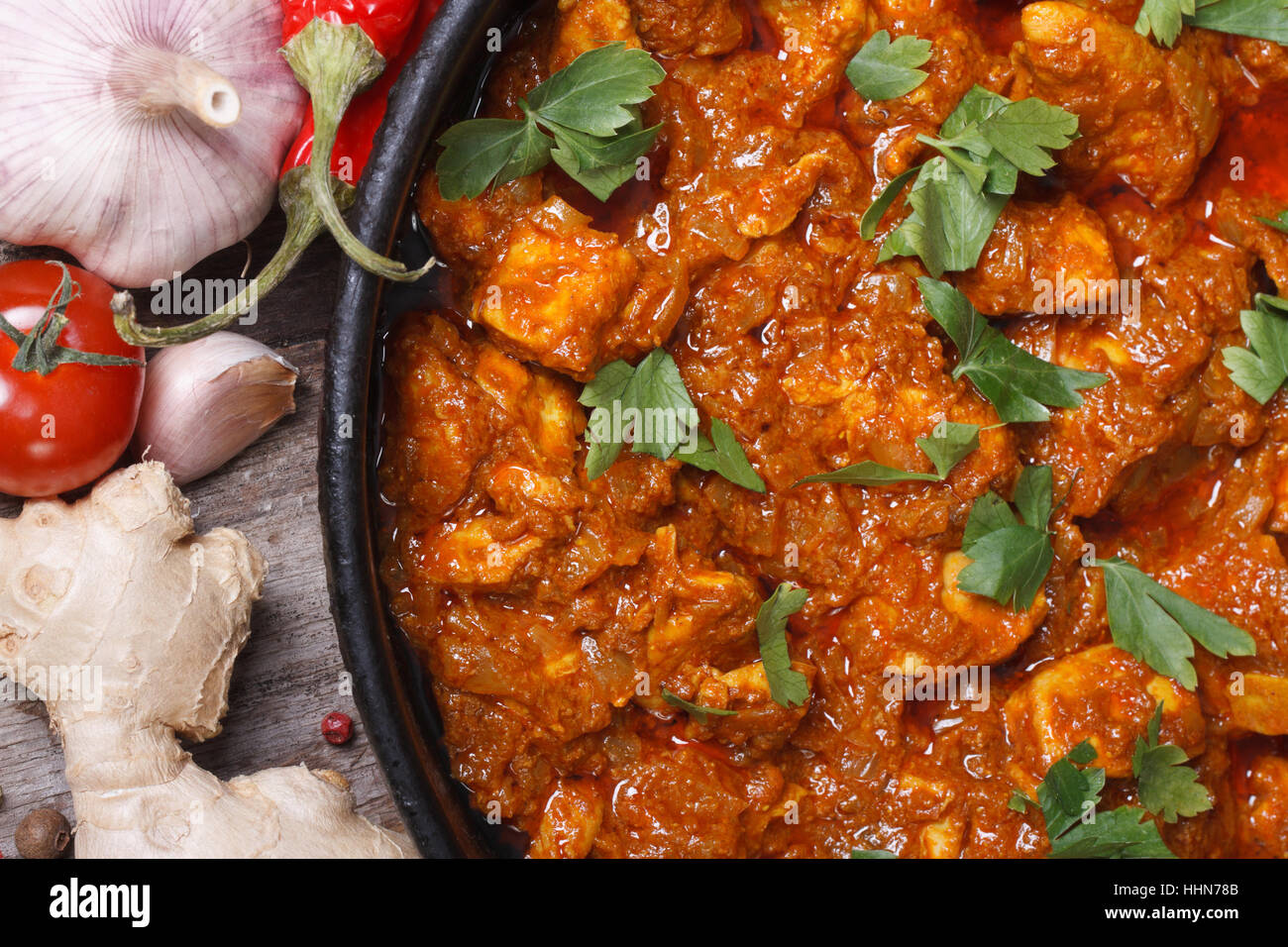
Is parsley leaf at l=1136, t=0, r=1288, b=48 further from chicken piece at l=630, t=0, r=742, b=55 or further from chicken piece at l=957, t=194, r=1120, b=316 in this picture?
chicken piece at l=630, t=0, r=742, b=55

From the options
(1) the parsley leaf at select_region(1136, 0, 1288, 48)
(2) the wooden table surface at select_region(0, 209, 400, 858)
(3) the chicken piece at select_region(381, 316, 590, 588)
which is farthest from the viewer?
(2) the wooden table surface at select_region(0, 209, 400, 858)

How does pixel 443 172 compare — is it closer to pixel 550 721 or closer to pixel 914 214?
pixel 914 214

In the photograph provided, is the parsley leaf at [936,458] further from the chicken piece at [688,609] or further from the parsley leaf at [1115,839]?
the parsley leaf at [1115,839]

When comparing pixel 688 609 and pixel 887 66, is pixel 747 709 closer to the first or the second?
pixel 688 609

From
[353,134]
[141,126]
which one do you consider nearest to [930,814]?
[353,134]

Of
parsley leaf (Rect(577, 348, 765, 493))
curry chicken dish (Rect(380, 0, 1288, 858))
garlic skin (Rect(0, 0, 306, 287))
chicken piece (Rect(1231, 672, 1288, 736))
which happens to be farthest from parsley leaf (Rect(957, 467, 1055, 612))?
garlic skin (Rect(0, 0, 306, 287))

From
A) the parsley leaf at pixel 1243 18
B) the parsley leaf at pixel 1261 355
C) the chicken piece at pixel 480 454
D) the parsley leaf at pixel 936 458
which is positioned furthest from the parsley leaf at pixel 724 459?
the parsley leaf at pixel 1243 18
